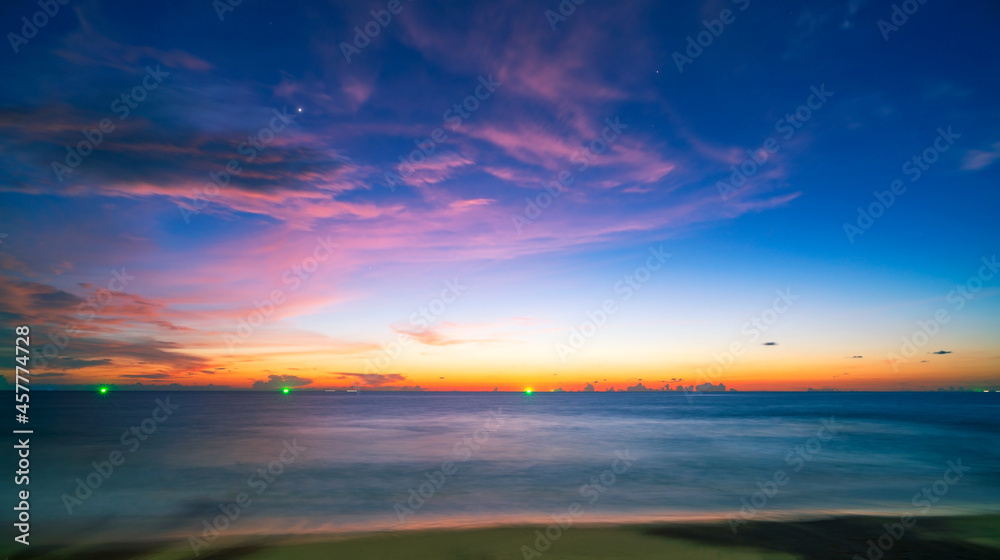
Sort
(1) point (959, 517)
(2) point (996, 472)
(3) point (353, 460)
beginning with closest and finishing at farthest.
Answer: (1) point (959, 517), (2) point (996, 472), (3) point (353, 460)

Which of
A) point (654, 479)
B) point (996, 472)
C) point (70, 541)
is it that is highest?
point (70, 541)

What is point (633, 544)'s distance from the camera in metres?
9.21

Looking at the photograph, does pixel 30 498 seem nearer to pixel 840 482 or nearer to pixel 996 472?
pixel 840 482

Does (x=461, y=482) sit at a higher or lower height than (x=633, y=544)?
higher

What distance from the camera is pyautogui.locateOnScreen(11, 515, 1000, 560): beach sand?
8.58 m

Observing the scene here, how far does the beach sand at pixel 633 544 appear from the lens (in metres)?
8.58

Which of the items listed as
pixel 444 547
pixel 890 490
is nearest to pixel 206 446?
pixel 444 547

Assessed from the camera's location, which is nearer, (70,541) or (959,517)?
(70,541)

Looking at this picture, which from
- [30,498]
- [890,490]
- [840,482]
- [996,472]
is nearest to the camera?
[30,498]

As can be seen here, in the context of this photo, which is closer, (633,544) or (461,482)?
(633,544)

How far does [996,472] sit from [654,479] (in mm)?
15448

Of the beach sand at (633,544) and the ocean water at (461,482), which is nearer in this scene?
the beach sand at (633,544)

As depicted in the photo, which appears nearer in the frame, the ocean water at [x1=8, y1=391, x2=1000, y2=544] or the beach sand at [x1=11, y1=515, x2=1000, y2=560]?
the beach sand at [x1=11, y1=515, x2=1000, y2=560]

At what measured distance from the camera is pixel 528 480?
18.4 m
